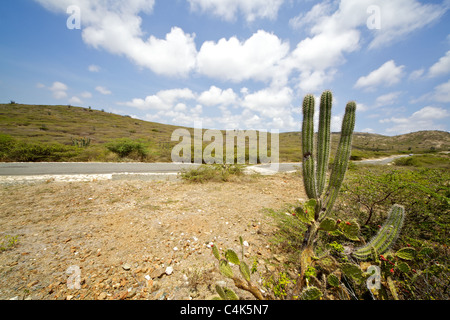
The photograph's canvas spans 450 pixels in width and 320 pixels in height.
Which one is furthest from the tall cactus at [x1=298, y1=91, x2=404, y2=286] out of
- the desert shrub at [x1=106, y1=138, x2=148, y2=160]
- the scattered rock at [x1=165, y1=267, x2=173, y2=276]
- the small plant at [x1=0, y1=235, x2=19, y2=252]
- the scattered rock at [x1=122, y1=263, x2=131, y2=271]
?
the desert shrub at [x1=106, y1=138, x2=148, y2=160]

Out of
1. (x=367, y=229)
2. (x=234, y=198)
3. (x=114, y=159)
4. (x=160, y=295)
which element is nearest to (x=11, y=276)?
(x=160, y=295)

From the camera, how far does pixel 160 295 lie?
1914 millimetres

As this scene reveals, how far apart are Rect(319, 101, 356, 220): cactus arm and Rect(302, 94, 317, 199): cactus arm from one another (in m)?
0.24

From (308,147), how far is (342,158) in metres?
0.47

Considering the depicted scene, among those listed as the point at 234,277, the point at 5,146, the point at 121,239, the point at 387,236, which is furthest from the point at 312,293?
the point at 5,146

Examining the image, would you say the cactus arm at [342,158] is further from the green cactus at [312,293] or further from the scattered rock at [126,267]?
the scattered rock at [126,267]

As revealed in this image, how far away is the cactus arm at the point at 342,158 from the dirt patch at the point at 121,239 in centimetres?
124

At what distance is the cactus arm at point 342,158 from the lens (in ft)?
7.57

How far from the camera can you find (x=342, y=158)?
2.31 metres

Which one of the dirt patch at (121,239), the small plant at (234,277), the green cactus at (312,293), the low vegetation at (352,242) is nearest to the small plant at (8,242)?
the dirt patch at (121,239)

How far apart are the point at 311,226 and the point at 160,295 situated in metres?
2.00

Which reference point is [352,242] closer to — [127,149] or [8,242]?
[8,242]

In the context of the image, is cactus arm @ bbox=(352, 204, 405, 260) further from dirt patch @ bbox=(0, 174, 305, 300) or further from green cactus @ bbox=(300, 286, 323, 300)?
dirt patch @ bbox=(0, 174, 305, 300)
